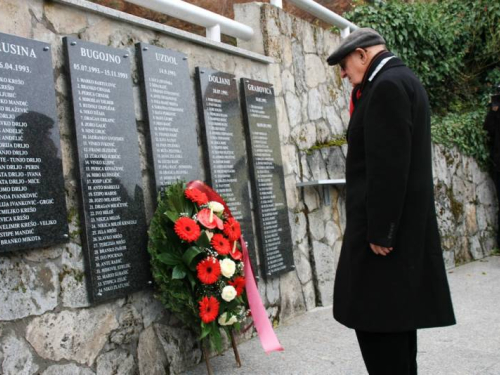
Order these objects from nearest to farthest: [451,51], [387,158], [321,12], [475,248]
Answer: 1. [387,158]
2. [321,12]
3. [475,248]
4. [451,51]

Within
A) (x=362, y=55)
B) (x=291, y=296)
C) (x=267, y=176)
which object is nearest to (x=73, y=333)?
(x=362, y=55)

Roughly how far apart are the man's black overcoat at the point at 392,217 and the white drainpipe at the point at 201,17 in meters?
2.08

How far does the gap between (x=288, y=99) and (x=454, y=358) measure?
262cm

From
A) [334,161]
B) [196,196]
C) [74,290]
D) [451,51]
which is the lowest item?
[74,290]

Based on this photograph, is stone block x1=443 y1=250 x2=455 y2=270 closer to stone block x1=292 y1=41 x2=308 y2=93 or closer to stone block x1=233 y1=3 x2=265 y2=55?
stone block x1=292 y1=41 x2=308 y2=93

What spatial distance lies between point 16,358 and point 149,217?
1.12m

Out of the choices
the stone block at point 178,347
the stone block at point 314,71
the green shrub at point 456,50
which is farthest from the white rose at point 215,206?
the green shrub at point 456,50

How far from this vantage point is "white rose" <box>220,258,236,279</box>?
3340mm

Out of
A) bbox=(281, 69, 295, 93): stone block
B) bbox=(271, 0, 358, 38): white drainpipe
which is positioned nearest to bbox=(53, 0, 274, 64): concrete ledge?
bbox=(281, 69, 295, 93): stone block

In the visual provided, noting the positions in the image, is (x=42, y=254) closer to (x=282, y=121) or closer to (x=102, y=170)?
(x=102, y=170)

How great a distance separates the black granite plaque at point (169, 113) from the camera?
3.65 metres

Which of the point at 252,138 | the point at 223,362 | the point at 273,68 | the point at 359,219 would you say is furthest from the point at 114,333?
the point at 273,68

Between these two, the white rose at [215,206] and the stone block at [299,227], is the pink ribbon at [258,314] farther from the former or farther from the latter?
the stone block at [299,227]

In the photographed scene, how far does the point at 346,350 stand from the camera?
156 inches
